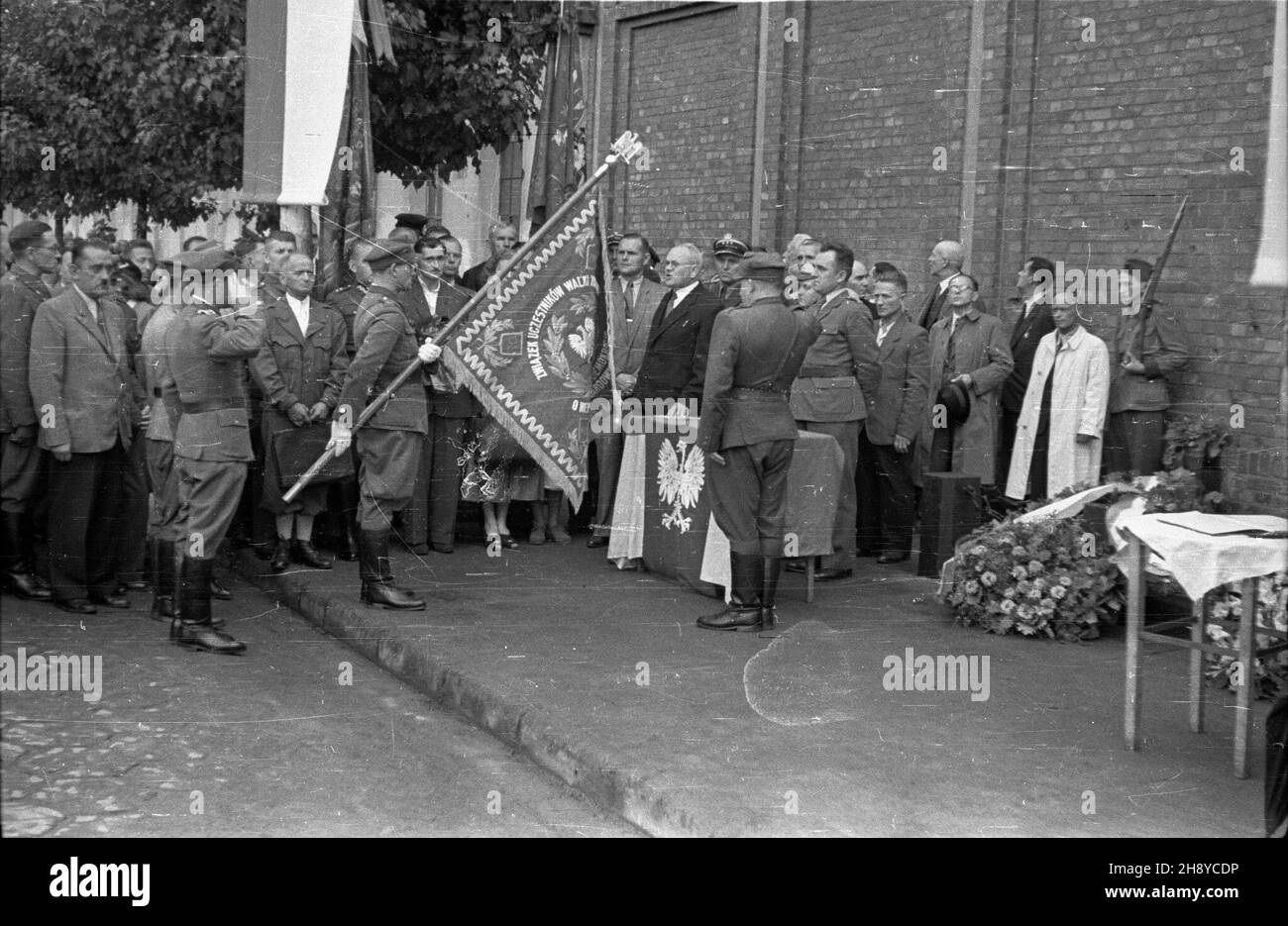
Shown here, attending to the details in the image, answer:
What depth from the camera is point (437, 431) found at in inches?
405

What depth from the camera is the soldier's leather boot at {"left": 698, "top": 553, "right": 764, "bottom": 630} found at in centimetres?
806

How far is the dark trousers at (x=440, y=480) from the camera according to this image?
1023 cm

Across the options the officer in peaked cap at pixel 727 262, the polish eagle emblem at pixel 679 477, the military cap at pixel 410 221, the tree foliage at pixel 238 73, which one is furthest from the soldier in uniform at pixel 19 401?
→ the officer in peaked cap at pixel 727 262

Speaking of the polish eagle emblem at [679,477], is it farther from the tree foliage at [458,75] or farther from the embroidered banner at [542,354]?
the tree foliage at [458,75]

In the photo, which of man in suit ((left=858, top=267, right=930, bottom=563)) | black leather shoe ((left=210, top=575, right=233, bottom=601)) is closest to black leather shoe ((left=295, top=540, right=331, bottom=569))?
black leather shoe ((left=210, top=575, right=233, bottom=601))

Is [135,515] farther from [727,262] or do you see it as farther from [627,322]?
[727,262]

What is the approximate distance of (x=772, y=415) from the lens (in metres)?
8.01

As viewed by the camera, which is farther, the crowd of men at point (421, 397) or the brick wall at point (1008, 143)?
the brick wall at point (1008, 143)

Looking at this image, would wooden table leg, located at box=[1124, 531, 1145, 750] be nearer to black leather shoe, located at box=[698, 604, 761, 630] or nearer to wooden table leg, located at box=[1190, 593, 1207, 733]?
wooden table leg, located at box=[1190, 593, 1207, 733]

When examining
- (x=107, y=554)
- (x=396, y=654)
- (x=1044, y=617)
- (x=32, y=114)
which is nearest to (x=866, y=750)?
(x=1044, y=617)

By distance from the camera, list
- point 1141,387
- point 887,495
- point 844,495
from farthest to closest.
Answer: point 887,495 → point 844,495 → point 1141,387

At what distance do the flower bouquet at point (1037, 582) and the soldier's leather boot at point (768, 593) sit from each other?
1.06 m

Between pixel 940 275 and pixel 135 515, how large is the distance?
591 centimetres

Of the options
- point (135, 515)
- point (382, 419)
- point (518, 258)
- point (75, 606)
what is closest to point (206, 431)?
point (382, 419)
